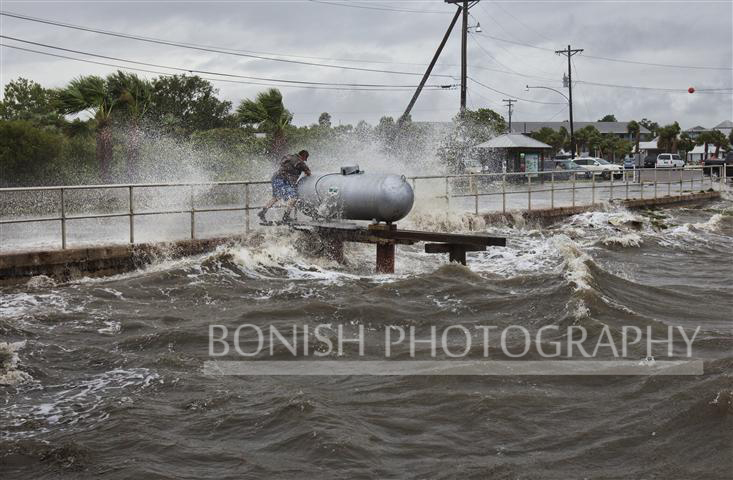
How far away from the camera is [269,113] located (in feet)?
102

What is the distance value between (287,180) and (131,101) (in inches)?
596

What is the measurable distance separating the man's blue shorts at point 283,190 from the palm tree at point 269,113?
52.7 feet

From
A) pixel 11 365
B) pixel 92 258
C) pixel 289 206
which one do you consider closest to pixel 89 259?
pixel 92 258

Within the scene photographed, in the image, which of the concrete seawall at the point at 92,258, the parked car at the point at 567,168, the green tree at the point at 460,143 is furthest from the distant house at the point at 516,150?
the concrete seawall at the point at 92,258

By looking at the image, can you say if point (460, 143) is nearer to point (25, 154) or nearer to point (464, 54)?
point (464, 54)

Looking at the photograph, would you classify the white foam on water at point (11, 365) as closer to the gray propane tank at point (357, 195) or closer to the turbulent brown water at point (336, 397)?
the turbulent brown water at point (336, 397)

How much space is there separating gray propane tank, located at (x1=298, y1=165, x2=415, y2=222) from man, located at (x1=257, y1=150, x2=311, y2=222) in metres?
0.18

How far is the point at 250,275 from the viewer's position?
13.4m

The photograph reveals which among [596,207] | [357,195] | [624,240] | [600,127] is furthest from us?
[600,127]

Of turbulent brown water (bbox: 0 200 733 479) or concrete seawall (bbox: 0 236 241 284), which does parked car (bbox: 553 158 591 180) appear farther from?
turbulent brown water (bbox: 0 200 733 479)

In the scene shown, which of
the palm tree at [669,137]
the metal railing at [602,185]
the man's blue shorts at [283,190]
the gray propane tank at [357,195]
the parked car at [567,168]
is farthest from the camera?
the palm tree at [669,137]

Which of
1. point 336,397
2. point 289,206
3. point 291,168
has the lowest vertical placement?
point 336,397

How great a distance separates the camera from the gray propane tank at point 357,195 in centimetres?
1380

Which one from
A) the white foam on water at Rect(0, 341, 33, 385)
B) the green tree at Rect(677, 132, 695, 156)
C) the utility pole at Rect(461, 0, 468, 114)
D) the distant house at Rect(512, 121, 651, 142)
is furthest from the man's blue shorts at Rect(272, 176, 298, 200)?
the distant house at Rect(512, 121, 651, 142)
